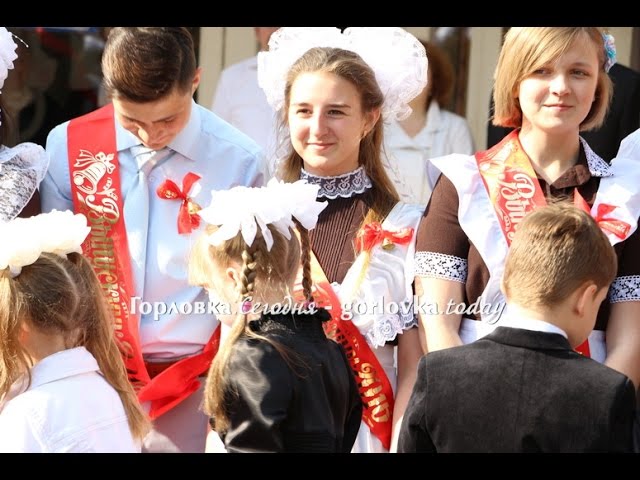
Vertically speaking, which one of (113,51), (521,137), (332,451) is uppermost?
(113,51)

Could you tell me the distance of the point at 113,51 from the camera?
4.02 metres

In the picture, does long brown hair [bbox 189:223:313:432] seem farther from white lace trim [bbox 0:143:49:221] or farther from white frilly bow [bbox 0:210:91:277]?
white lace trim [bbox 0:143:49:221]

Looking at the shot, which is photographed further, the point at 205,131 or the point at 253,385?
the point at 205,131

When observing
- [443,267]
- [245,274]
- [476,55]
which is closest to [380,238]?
[443,267]

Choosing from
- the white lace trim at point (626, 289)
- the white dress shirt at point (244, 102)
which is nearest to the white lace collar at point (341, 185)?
the white lace trim at point (626, 289)

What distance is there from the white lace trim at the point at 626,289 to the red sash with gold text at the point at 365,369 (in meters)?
0.71

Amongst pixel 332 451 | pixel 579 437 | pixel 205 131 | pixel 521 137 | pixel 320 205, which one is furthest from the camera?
pixel 205 131

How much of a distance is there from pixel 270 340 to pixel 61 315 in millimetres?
573

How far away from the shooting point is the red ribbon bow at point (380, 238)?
3.93 m

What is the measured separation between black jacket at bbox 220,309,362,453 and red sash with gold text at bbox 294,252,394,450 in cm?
54

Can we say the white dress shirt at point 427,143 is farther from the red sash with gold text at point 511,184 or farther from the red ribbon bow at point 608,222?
the red ribbon bow at point 608,222

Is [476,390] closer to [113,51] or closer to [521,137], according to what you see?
[521,137]

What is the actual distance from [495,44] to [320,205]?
3.43 m

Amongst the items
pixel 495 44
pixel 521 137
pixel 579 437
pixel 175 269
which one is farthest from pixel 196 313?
pixel 495 44
